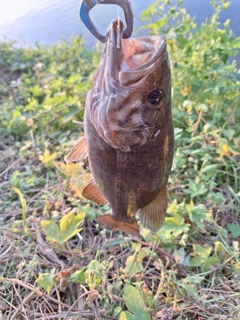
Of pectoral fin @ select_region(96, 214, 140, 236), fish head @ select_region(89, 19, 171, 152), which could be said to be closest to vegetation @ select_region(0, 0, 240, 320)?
pectoral fin @ select_region(96, 214, 140, 236)

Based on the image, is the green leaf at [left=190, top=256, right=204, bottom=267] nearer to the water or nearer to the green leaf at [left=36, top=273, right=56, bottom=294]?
the green leaf at [left=36, top=273, right=56, bottom=294]

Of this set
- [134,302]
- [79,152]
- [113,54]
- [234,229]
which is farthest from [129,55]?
[234,229]

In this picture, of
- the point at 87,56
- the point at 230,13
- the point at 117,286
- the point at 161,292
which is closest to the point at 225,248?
the point at 161,292

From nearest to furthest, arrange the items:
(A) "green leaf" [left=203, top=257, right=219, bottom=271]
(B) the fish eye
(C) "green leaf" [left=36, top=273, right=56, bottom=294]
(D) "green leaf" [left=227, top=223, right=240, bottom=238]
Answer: (B) the fish eye → (C) "green leaf" [left=36, top=273, right=56, bottom=294] → (A) "green leaf" [left=203, top=257, right=219, bottom=271] → (D) "green leaf" [left=227, top=223, right=240, bottom=238]

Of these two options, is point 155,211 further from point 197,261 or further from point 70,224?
point 197,261

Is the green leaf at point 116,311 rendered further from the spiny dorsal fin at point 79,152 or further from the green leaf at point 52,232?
the spiny dorsal fin at point 79,152

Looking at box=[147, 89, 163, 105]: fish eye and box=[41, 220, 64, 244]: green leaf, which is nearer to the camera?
box=[147, 89, 163, 105]: fish eye

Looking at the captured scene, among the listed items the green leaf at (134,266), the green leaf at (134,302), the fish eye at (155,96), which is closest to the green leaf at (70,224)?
the green leaf at (134,266)
